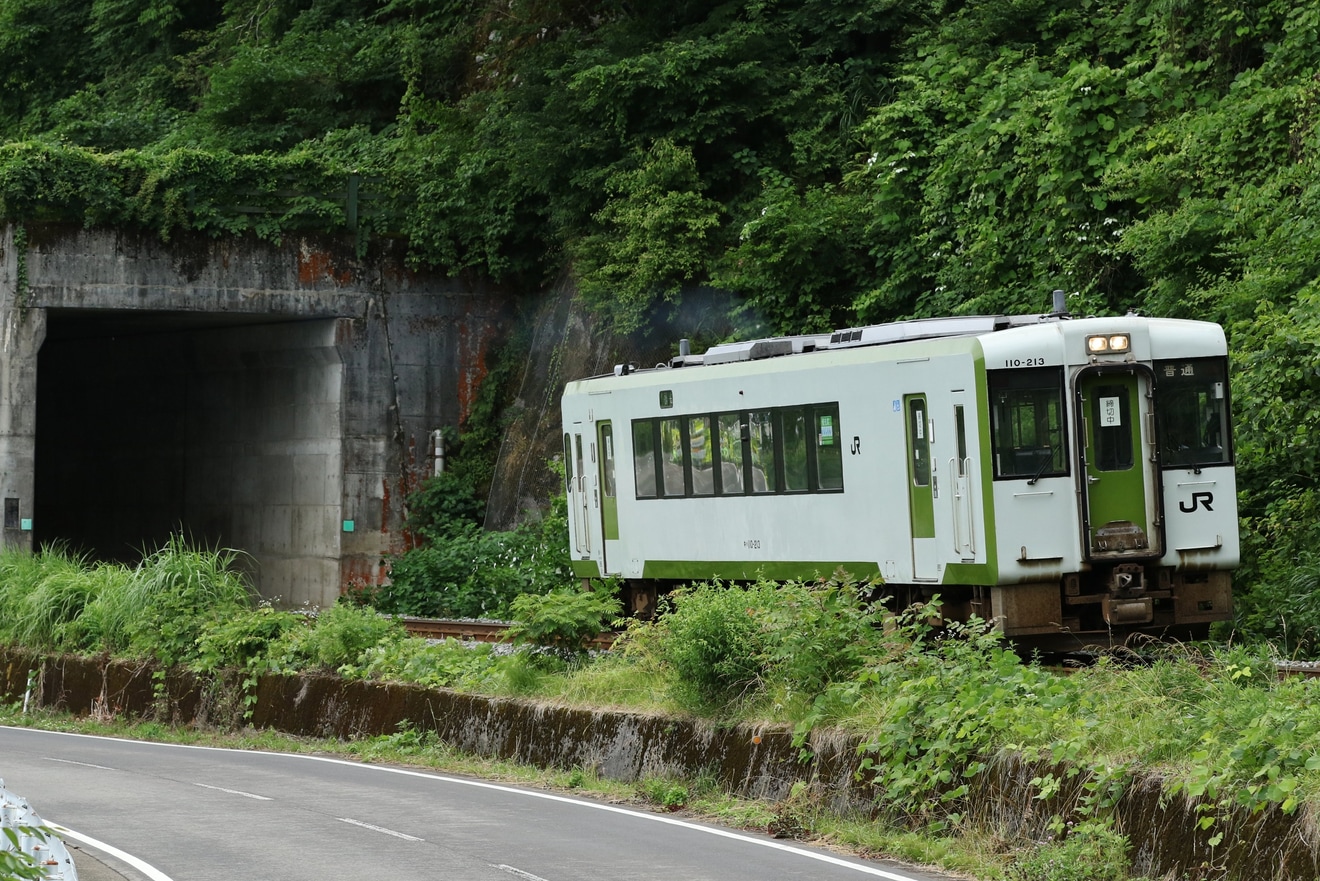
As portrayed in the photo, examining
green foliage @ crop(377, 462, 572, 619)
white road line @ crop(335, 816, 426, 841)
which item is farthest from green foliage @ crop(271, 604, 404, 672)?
green foliage @ crop(377, 462, 572, 619)

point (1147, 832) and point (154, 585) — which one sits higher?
point (154, 585)

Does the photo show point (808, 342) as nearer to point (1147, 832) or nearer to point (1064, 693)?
point (1064, 693)

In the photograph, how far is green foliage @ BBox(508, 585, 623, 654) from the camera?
15578mm

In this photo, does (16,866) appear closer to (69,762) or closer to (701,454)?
(69,762)

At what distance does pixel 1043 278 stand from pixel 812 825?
12685 millimetres

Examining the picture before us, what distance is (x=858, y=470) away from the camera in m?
16.7

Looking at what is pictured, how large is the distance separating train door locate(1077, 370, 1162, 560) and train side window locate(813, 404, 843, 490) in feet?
8.57

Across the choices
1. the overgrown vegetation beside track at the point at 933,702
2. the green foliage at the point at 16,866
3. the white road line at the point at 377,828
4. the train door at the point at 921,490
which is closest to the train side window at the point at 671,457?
the overgrown vegetation beside track at the point at 933,702

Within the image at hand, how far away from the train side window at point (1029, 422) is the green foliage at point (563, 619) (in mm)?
3695

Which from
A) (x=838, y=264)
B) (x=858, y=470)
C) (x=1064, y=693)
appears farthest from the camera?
(x=838, y=264)

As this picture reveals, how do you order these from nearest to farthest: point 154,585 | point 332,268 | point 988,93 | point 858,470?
point 858,470 → point 154,585 → point 988,93 → point 332,268

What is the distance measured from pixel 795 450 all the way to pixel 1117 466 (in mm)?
3537

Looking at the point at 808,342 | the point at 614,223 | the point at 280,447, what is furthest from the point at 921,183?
the point at 280,447

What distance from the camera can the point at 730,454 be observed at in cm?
1867
